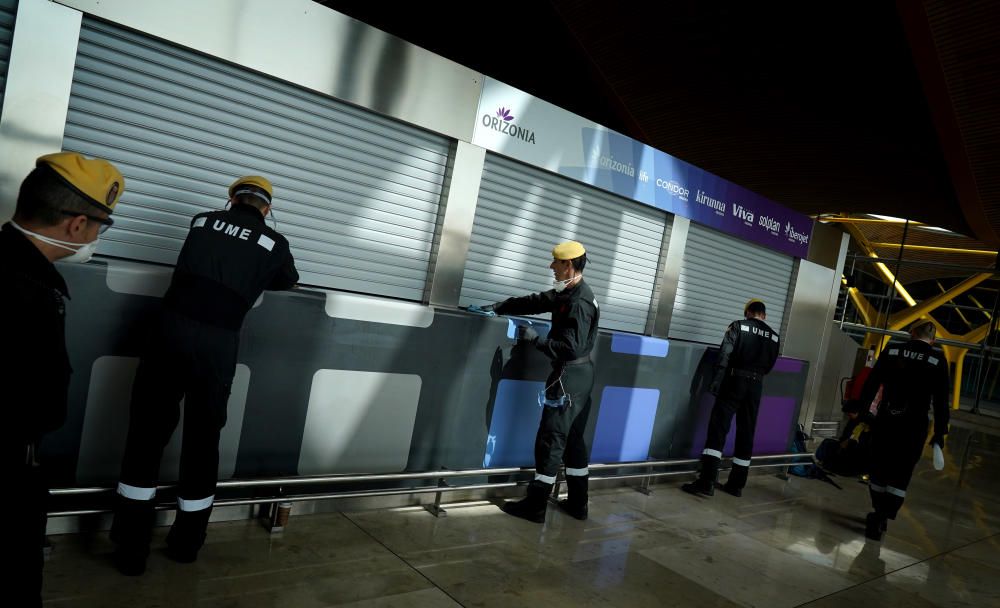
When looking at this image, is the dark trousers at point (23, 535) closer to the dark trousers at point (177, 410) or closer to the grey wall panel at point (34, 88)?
the dark trousers at point (177, 410)

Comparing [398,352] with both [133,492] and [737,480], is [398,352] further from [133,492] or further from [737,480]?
[737,480]

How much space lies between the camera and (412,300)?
4695mm

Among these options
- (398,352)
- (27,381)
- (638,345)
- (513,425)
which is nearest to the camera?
(27,381)

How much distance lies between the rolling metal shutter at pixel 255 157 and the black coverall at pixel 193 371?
0.77 m

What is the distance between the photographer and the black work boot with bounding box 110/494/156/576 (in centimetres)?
292

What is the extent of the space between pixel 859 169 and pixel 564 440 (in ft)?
37.8

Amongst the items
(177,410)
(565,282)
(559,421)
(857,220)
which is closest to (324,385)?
(177,410)

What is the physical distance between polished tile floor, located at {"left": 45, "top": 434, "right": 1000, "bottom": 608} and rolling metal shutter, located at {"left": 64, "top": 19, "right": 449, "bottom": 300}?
1597 millimetres

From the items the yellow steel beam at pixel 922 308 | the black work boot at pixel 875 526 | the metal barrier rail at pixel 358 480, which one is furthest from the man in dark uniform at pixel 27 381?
the yellow steel beam at pixel 922 308

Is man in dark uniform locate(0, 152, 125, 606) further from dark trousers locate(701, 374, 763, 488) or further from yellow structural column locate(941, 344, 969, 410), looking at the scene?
yellow structural column locate(941, 344, 969, 410)

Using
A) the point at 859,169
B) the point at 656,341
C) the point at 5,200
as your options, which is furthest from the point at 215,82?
the point at 859,169

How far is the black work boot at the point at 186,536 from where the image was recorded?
122 inches

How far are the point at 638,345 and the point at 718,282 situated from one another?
1.90 metres

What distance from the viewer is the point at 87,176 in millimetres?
1898
